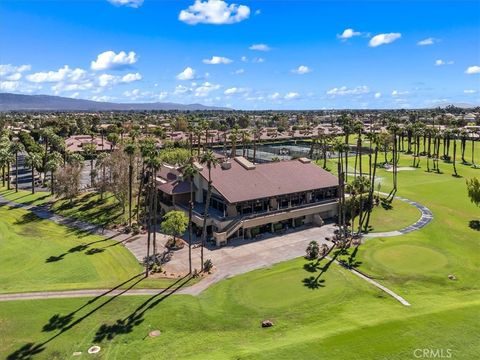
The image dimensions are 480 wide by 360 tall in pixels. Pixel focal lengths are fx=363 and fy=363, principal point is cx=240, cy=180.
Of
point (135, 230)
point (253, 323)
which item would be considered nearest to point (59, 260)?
point (135, 230)

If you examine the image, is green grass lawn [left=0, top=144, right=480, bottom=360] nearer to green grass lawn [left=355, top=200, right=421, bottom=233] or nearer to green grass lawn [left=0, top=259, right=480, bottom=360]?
green grass lawn [left=0, top=259, right=480, bottom=360]

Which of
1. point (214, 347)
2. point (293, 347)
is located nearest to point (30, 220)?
point (214, 347)

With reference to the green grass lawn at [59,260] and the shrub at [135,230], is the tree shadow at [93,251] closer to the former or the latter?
the green grass lawn at [59,260]

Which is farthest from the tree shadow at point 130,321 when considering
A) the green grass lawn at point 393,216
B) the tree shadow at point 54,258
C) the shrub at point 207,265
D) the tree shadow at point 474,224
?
the tree shadow at point 474,224

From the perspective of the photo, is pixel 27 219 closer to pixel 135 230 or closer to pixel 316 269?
pixel 135 230

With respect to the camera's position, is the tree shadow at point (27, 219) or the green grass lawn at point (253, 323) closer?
the green grass lawn at point (253, 323)
